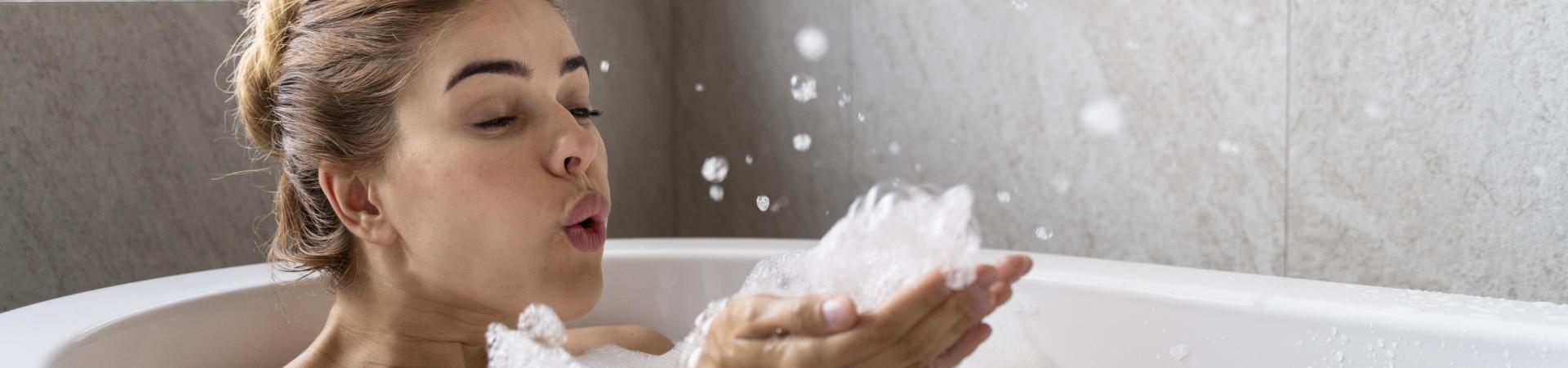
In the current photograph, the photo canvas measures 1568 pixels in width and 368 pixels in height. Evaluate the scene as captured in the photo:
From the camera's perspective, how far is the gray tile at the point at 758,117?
257 cm

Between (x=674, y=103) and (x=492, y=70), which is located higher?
(x=492, y=70)

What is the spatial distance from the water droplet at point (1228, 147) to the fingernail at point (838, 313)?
139 centimetres

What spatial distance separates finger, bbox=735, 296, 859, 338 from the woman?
1.06 ft

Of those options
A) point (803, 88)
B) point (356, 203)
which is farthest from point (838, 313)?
point (803, 88)

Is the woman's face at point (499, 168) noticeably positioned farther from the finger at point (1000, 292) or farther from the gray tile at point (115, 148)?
the gray tile at point (115, 148)

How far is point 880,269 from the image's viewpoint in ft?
3.00

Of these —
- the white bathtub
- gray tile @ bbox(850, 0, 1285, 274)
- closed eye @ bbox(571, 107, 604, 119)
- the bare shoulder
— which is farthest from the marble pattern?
closed eye @ bbox(571, 107, 604, 119)

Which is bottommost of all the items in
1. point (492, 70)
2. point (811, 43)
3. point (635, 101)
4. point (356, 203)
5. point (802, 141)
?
point (802, 141)

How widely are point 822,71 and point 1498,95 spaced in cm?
128

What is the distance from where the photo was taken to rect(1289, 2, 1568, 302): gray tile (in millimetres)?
1600

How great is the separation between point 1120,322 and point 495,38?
0.69m

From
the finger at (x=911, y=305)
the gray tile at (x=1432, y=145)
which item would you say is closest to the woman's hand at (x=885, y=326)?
the finger at (x=911, y=305)

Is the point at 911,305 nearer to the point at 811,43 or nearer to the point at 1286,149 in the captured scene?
the point at 1286,149

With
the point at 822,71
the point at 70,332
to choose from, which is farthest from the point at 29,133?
the point at 822,71
